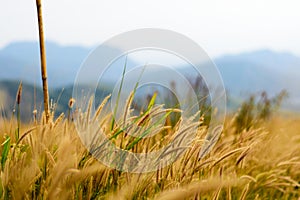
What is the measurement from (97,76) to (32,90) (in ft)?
1.60

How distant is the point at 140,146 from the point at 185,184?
358mm

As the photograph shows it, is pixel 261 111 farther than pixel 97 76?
Yes

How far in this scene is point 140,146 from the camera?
2.54 meters

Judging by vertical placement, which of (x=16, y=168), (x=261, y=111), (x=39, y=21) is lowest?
(x=261, y=111)

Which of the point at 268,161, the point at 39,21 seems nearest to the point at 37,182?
the point at 39,21

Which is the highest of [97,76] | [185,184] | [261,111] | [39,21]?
[39,21]

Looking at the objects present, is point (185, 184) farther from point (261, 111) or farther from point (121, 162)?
point (261, 111)

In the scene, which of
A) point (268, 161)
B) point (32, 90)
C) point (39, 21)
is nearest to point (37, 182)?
point (32, 90)

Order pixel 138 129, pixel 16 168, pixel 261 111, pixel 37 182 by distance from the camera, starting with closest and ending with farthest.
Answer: pixel 16 168 < pixel 37 182 < pixel 138 129 < pixel 261 111

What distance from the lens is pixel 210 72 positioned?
9.29 ft

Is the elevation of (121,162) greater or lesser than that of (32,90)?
lesser

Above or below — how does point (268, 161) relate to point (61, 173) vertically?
below

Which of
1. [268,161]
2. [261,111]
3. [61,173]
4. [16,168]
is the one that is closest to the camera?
[61,173]

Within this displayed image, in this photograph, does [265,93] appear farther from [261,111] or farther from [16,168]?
[16,168]
